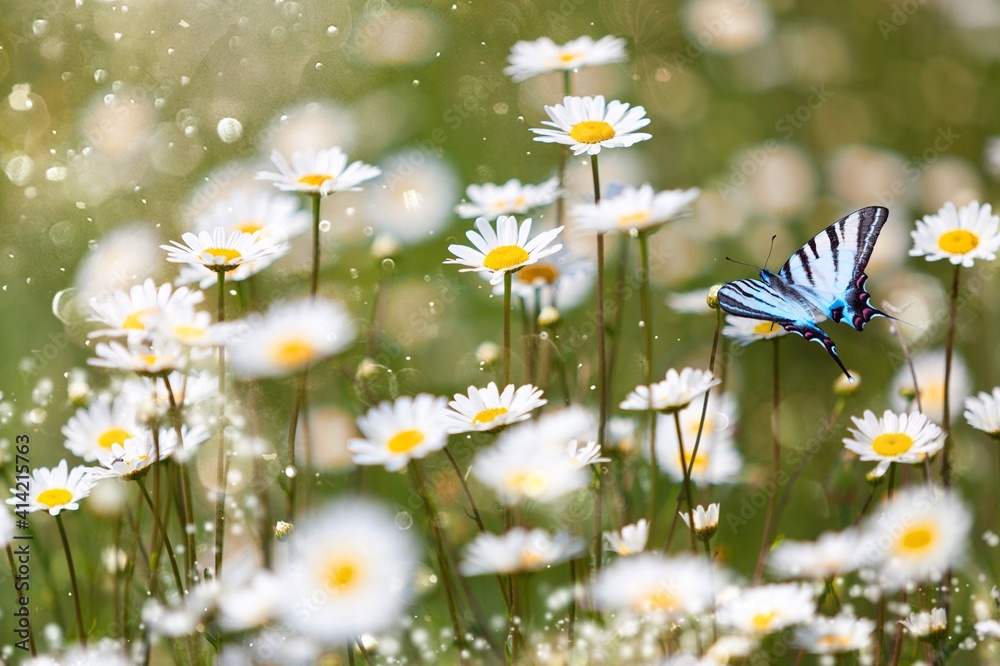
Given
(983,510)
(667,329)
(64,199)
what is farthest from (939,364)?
(64,199)

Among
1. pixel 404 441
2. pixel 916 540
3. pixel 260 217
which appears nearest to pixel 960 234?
pixel 916 540

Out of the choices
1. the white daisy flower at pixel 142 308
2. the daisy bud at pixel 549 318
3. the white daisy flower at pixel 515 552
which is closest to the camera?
the white daisy flower at pixel 515 552

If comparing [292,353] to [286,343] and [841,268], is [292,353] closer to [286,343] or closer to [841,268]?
[286,343]

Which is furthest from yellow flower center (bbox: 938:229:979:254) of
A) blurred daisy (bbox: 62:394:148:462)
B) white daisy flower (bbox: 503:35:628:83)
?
blurred daisy (bbox: 62:394:148:462)

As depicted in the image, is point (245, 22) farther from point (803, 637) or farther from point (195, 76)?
point (803, 637)

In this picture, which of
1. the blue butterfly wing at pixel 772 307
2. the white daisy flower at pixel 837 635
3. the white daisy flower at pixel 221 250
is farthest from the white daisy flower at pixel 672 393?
the white daisy flower at pixel 221 250

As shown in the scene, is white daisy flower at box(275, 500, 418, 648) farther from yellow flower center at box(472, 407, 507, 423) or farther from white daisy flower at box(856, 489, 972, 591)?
white daisy flower at box(856, 489, 972, 591)

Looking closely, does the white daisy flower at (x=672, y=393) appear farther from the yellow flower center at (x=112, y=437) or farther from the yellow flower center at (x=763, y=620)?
the yellow flower center at (x=112, y=437)
